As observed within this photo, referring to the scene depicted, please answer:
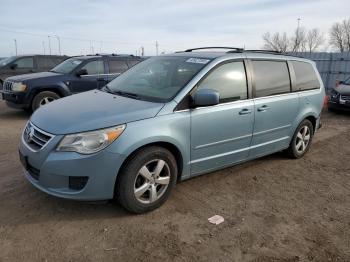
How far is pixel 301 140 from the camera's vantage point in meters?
5.92

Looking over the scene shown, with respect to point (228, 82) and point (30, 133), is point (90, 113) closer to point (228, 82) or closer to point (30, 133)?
point (30, 133)

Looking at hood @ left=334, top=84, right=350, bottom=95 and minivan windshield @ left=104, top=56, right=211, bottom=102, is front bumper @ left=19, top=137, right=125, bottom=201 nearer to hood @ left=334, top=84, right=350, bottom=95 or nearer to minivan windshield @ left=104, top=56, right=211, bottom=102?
minivan windshield @ left=104, top=56, right=211, bottom=102

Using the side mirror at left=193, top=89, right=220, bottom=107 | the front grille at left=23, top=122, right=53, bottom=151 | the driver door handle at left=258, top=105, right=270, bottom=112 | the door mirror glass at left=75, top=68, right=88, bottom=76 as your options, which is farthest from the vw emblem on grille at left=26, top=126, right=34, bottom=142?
the door mirror glass at left=75, top=68, right=88, bottom=76

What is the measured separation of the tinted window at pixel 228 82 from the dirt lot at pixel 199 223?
1.18m

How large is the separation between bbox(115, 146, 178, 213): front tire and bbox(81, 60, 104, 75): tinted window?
6.46 m

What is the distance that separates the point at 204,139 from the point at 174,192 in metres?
0.78

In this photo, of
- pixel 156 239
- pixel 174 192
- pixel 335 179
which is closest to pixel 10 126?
pixel 174 192

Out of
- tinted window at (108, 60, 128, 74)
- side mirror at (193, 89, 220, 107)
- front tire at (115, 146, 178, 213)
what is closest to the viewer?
front tire at (115, 146, 178, 213)

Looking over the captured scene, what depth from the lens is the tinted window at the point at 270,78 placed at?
488cm

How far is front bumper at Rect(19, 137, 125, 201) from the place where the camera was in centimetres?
339

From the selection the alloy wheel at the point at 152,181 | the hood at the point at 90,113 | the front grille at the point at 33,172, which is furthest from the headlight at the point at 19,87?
the alloy wheel at the point at 152,181

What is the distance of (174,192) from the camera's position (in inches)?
173

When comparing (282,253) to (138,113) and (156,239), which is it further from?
(138,113)

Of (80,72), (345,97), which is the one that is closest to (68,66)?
(80,72)
